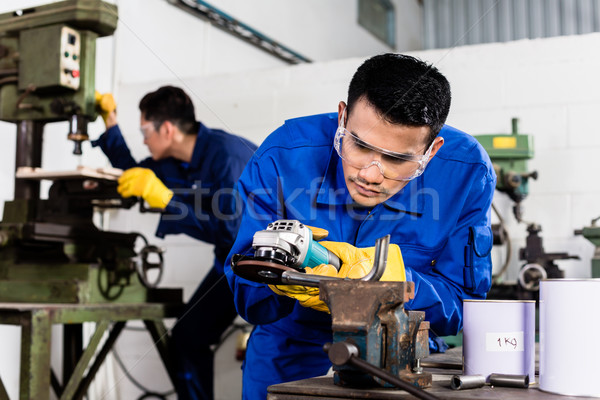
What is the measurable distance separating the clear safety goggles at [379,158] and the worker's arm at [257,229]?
159 mm

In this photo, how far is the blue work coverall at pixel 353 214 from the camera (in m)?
1.21

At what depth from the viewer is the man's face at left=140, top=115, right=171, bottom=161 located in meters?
2.41

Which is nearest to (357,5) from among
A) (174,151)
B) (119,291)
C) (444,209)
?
(174,151)

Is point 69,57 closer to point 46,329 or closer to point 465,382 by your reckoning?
point 46,329

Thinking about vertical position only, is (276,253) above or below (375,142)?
below

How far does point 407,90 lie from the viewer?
1148mm

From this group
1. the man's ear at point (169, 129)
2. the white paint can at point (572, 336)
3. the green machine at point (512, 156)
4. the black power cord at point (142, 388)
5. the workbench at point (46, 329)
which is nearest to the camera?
the white paint can at point (572, 336)

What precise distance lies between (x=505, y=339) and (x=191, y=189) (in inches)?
59.6

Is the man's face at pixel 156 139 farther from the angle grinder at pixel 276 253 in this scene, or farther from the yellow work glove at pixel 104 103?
the angle grinder at pixel 276 253

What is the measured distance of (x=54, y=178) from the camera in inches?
74.4

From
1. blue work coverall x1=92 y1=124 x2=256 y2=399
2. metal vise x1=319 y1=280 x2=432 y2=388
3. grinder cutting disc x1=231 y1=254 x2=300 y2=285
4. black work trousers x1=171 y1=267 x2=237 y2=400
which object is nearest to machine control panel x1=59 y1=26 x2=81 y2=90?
blue work coverall x1=92 y1=124 x2=256 y2=399

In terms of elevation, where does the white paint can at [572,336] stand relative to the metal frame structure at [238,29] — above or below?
below

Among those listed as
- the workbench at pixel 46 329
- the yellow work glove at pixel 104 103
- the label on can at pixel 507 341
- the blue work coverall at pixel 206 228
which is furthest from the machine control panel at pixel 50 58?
the label on can at pixel 507 341

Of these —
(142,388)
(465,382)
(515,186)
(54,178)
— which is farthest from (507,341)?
(142,388)
